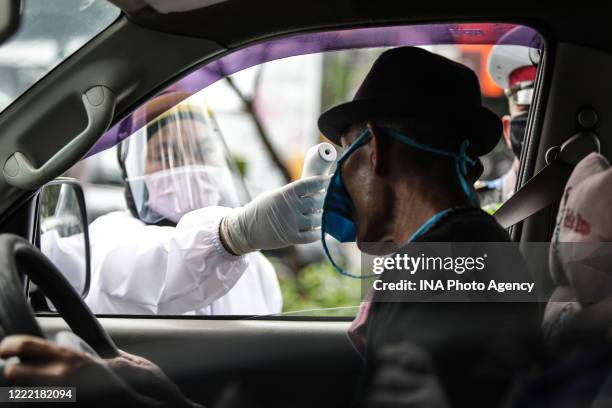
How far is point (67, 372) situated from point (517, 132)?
56.2 inches

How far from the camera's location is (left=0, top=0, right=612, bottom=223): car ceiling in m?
1.87

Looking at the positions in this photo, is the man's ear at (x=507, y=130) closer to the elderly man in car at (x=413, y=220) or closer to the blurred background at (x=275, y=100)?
the blurred background at (x=275, y=100)

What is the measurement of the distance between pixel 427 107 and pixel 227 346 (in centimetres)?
90

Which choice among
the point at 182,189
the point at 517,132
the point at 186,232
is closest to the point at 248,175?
the point at 182,189

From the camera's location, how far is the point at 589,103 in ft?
6.88

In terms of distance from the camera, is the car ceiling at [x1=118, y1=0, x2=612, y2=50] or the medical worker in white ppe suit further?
the medical worker in white ppe suit

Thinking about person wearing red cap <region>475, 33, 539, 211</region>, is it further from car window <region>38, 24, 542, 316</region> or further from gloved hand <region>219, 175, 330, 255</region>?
gloved hand <region>219, 175, 330, 255</region>

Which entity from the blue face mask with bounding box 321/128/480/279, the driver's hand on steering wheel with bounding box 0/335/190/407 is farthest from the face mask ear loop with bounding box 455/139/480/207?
the driver's hand on steering wheel with bounding box 0/335/190/407

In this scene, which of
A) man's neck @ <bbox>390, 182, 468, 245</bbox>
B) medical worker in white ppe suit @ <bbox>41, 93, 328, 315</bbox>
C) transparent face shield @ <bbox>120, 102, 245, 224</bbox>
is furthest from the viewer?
transparent face shield @ <bbox>120, 102, 245, 224</bbox>

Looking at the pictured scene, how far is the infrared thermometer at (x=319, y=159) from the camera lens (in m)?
2.15

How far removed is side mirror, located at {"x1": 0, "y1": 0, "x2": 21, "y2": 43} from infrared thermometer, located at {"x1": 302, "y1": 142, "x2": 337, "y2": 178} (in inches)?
30.6

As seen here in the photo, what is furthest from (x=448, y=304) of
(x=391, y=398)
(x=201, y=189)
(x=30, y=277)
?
(x=201, y=189)

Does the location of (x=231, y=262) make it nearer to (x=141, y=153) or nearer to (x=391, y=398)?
(x=141, y=153)

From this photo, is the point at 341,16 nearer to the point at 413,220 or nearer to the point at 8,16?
the point at 413,220
